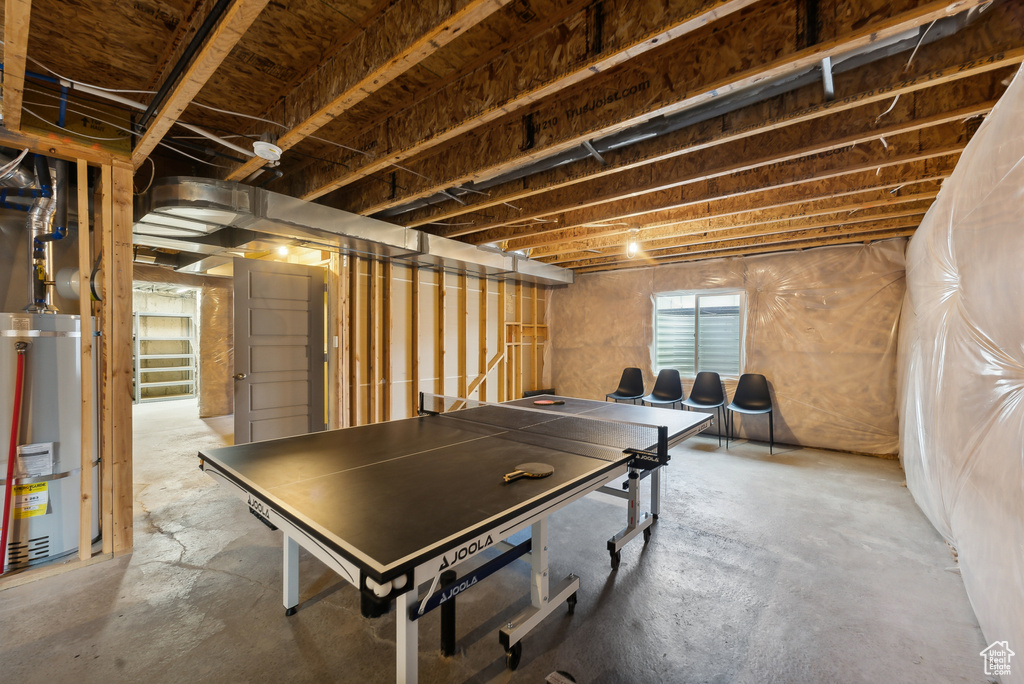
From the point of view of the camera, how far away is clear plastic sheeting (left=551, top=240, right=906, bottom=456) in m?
4.78

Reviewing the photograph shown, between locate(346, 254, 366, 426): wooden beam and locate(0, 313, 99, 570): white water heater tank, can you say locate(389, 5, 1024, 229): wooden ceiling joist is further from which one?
locate(0, 313, 99, 570): white water heater tank

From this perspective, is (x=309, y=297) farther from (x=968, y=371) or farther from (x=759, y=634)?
(x=968, y=371)

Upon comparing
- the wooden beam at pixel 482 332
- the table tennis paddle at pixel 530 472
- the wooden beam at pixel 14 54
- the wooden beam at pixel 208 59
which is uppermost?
the wooden beam at pixel 208 59

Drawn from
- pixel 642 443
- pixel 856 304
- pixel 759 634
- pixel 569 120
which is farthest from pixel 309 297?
pixel 856 304

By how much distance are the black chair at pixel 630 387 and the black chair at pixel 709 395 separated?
27.0 inches

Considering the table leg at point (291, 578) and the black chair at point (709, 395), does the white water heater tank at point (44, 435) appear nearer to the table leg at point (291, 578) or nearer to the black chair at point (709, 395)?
the table leg at point (291, 578)

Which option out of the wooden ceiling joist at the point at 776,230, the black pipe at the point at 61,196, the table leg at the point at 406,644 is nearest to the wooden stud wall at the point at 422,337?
the wooden ceiling joist at the point at 776,230

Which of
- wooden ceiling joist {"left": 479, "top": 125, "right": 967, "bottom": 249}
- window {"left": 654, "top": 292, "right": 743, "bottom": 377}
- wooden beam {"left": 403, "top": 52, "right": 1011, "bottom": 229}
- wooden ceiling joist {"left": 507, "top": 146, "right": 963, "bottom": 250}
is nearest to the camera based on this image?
wooden beam {"left": 403, "top": 52, "right": 1011, "bottom": 229}

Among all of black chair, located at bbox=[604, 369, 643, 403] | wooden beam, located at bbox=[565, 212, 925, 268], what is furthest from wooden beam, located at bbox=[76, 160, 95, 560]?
black chair, located at bbox=[604, 369, 643, 403]

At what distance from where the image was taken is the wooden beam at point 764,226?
148 inches

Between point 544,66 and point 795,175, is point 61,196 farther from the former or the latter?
point 795,175

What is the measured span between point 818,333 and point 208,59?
20.5ft

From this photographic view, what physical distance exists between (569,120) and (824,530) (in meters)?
3.41

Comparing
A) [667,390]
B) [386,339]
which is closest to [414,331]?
[386,339]
